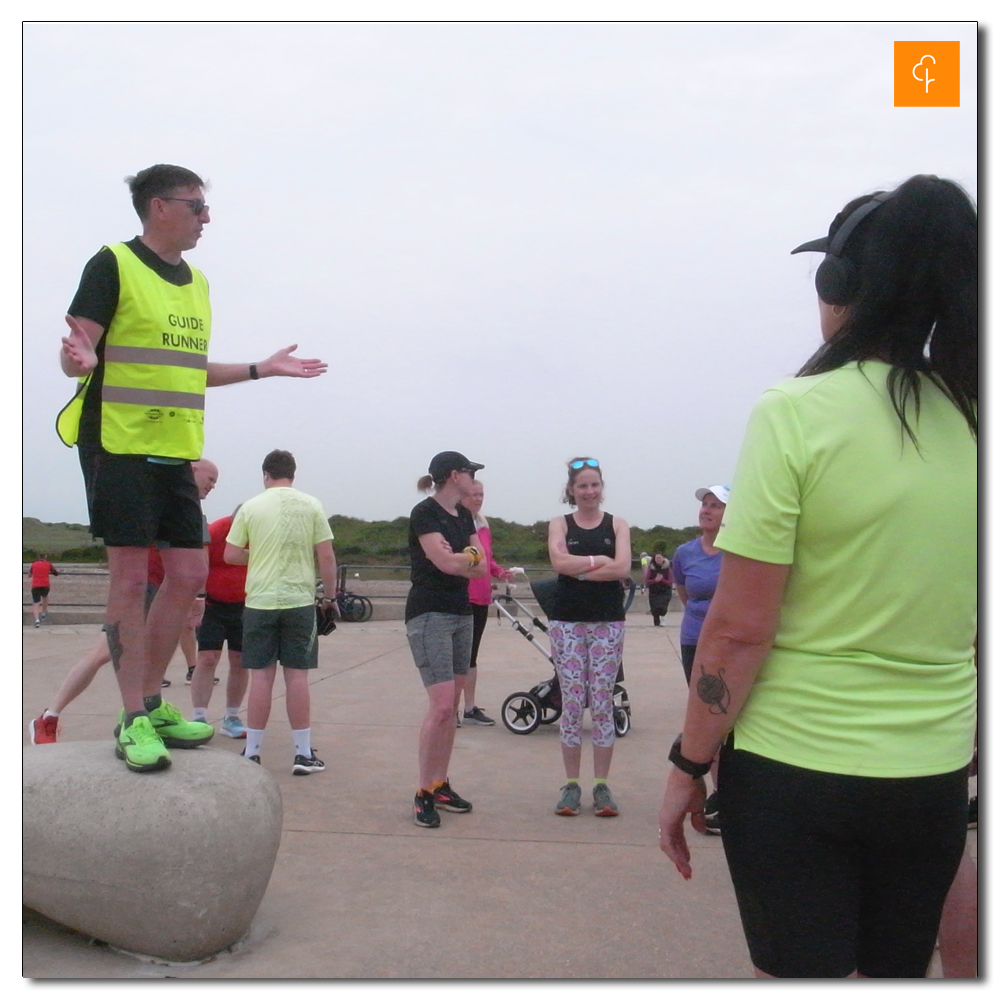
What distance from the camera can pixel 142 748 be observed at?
11.9 ft

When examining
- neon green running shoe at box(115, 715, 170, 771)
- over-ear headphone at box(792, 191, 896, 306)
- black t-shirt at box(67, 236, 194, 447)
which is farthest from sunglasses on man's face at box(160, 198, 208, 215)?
over-ear headphone at box(792, 191, 896, 306)

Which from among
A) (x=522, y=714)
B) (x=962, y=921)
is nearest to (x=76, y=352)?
(x=962, y=921)

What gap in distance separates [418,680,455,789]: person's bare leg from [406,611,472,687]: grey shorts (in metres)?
0.06

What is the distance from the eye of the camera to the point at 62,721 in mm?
7824

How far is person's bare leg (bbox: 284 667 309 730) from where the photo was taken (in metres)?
6.18

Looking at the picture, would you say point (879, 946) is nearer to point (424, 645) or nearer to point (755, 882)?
point (755, 882)

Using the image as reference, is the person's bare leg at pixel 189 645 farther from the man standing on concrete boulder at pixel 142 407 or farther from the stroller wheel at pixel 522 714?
the man standing on concrete boulder at pixel 142 407

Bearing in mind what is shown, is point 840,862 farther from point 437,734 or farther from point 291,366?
point 437,734

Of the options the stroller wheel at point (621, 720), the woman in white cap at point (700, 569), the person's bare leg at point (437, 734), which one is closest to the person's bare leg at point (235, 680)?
the person's bare leg at point (437, 734)

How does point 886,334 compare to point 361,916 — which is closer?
point 886,334

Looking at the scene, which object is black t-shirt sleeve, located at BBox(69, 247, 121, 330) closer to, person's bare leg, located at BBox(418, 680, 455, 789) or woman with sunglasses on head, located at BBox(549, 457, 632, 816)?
person's bare leg, located at BBox(418, 680, 455, 789)

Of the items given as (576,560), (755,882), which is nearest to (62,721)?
(576,560)

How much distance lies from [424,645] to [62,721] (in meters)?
3.92

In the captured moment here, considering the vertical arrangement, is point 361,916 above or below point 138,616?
below
